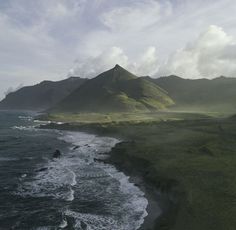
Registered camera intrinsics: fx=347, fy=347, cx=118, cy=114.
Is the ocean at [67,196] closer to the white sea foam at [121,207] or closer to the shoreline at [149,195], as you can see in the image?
the white sea foam at [121,207]

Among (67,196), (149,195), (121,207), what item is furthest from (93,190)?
(121,207)

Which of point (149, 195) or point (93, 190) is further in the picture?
point (93, 190)

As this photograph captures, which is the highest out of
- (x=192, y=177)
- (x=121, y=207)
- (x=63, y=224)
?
(x=192, y=177)

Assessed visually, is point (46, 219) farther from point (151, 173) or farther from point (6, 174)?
point (6, 174)

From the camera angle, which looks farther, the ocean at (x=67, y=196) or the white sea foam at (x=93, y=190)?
the white sea foam at (x=93, y=190)

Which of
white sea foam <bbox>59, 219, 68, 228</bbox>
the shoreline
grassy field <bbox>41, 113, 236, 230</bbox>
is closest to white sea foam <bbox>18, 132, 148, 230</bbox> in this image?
the shoreline

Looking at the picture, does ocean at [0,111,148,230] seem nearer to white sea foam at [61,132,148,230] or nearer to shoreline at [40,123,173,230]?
white sea foam at [61,132,148,230]

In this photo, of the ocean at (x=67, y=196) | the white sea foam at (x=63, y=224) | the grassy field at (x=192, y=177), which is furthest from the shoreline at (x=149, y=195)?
the white sea foam at (x=63, y=224)

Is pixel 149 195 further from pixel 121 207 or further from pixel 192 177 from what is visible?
pixel 192 177
